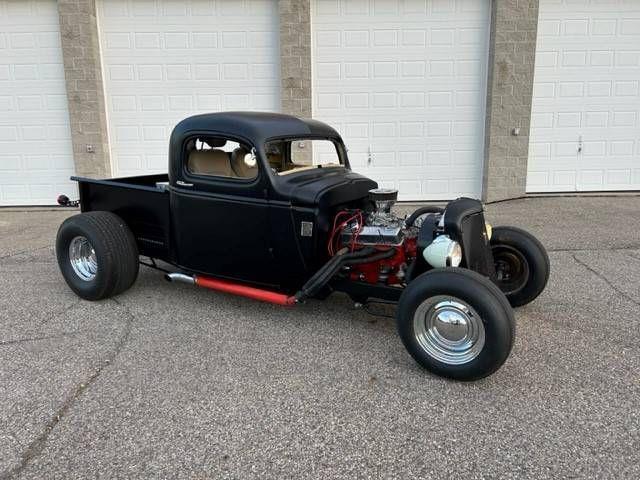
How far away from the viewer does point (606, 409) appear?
2838 millimetres

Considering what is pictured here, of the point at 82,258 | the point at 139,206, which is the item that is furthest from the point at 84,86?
the point at 139,206

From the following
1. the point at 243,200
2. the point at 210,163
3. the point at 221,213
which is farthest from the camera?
the point at 210,163

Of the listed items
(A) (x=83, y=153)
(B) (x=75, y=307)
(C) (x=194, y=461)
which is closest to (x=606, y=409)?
(C) (x=194, y=461)

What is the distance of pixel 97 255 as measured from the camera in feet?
14.8

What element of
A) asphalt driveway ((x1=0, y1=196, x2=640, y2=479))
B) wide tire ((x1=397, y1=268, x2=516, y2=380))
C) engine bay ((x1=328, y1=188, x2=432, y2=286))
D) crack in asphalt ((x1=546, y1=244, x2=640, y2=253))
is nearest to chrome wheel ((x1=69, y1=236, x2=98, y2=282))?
asphalt driveway ((x1=0, y1=196, x2=640, y2=479))

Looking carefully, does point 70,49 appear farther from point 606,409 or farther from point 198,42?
point 606,409

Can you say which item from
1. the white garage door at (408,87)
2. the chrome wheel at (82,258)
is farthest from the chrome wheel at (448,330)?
the white garage door at (408,87)

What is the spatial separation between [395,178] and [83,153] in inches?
230

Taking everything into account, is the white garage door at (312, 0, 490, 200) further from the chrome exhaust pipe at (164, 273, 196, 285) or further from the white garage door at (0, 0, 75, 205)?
the chrome exhaust pipe at (164, 273, 196, 285)

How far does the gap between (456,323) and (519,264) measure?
1.35m

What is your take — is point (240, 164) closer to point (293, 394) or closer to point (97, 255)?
point (97, 255)

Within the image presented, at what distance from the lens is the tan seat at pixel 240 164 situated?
442 centimetres

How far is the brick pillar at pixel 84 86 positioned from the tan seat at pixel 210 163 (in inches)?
231

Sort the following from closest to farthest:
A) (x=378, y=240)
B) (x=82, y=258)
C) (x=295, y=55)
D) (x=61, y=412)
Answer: (x=61, y=412) → (x=378, y=240) → (x=82, y=258) → (x=295, y=55)
